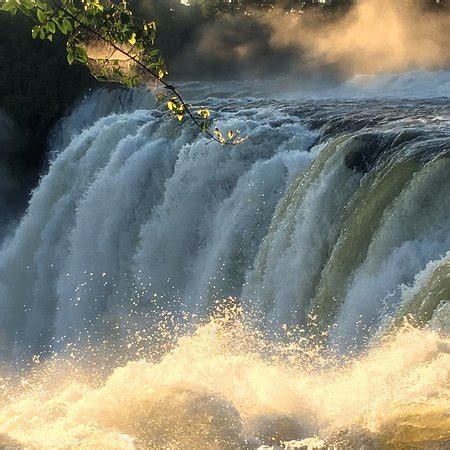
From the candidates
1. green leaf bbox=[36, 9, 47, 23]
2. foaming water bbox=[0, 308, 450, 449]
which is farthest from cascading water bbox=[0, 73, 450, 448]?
green leaf bbox=[36, 9, 47, 23]

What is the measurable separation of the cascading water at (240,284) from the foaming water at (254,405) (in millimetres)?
20

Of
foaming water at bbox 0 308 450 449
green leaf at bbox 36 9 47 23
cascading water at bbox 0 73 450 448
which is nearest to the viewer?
green leaf at bbox 36 9 47 23

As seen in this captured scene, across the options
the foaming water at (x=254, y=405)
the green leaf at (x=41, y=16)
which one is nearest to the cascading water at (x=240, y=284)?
the foaming water at (x=254, y=405)

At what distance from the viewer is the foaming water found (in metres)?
4.38

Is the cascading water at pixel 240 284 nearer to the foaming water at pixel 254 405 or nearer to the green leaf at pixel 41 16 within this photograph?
the foaming water at pixel 254 405

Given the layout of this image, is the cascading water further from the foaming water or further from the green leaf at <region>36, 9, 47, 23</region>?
the green leaf at <region>36, 9, 47, 23</region>

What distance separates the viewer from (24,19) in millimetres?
28281

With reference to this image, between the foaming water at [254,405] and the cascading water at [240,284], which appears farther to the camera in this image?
the cascading water at [240,284]

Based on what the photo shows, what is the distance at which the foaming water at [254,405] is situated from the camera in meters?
4.38

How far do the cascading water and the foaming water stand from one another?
20mm

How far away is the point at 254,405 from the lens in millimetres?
5160

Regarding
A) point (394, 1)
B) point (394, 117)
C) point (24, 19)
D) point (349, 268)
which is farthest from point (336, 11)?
point (349, 268)

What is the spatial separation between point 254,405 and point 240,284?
4920mm

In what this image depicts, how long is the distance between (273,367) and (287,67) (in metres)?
28.3
